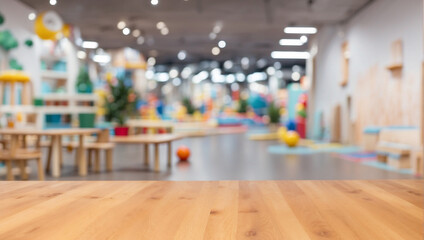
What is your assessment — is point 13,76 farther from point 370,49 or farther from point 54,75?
point 370,49

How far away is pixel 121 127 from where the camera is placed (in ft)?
17.4

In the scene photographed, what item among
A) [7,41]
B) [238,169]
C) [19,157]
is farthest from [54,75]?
[238,169]

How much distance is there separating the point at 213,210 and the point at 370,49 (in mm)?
6439

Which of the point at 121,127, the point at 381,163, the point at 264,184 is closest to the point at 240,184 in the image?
the point at 264,184

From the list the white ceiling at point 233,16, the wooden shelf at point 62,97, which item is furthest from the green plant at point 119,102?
the wooden shelf at point 62,97

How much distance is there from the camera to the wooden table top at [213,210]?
4.62 feet

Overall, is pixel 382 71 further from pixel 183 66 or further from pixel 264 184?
pixel 183 66

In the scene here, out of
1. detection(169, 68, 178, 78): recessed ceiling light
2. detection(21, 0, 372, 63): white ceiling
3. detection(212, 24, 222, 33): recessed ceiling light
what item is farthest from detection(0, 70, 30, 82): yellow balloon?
detection(169, 68, 178, 78): recessed ceiling light

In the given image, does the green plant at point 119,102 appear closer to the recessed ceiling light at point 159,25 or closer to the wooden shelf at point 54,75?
the wooden shelf at point 54,75

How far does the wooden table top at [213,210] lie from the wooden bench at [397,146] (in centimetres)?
284

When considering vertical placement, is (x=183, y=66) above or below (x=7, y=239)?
above

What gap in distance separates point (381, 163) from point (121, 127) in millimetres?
3178

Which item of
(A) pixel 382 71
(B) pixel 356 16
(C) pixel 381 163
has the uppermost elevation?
(B) pixel 356 16

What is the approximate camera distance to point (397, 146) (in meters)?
5.08
